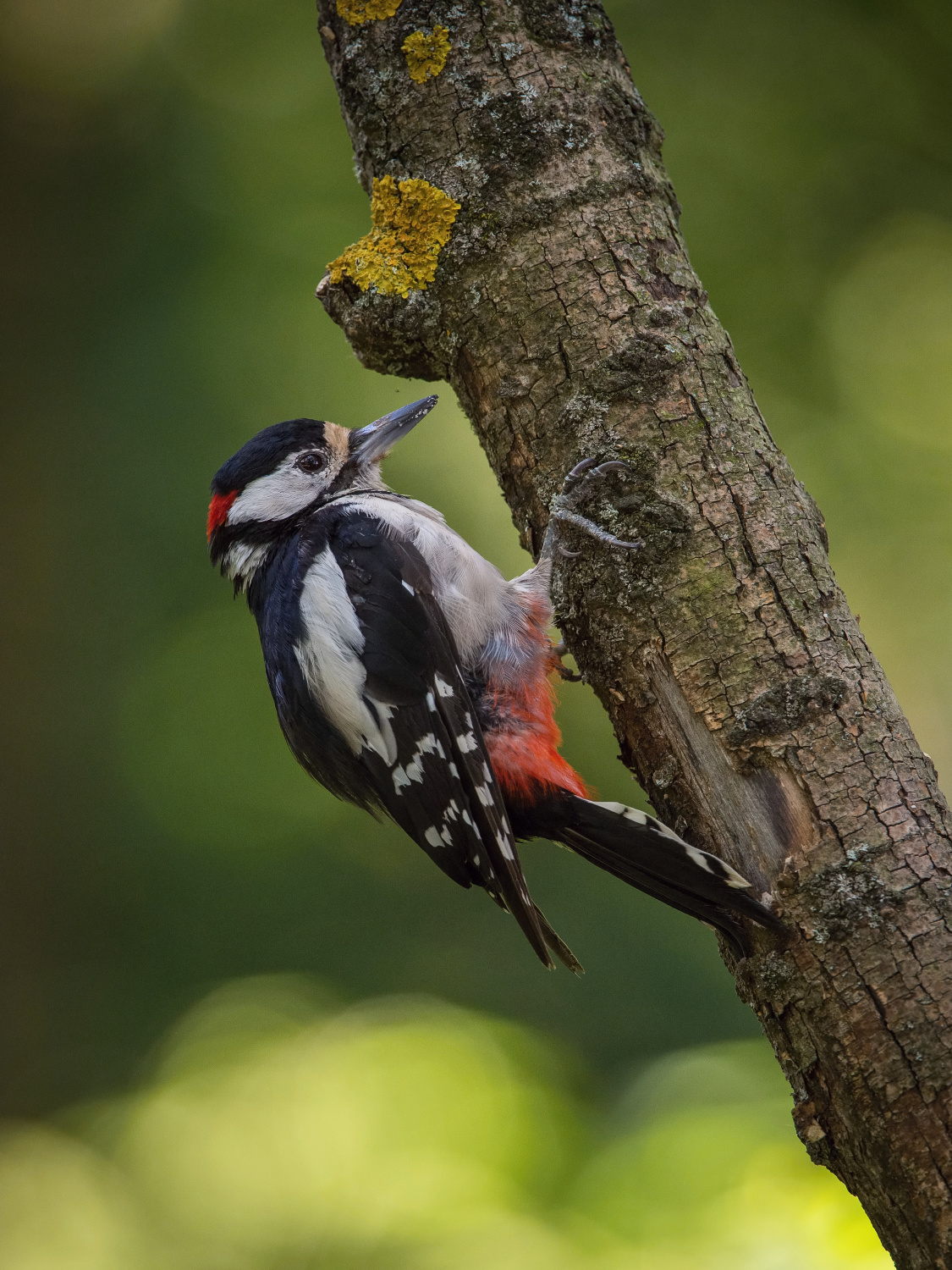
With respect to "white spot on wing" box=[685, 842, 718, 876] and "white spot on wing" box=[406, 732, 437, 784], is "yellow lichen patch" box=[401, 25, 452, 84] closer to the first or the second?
"white spot on wing" box=[406, 732, 437, 784]

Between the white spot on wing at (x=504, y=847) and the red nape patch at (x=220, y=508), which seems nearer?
the white spot on wing at (x=504, y=847)

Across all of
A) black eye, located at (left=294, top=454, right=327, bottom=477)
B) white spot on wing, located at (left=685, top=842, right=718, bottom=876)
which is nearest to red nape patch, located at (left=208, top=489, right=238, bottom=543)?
black eye, located at (left=294, top=454, right=327, bottom=477)

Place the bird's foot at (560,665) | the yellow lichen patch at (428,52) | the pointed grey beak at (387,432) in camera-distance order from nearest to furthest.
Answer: the yellow lichen patch at (428,52), the bird's foot at (560,665), the pointed grey beak at (387,432)

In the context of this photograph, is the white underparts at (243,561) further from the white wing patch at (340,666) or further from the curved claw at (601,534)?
the curved claw at (601,534)

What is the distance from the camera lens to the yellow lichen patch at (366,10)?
82.3 inches

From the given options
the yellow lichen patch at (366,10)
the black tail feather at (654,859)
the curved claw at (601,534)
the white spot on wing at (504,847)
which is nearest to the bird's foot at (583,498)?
the curved claw at (601,534)

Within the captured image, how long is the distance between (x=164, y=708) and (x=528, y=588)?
196 cm

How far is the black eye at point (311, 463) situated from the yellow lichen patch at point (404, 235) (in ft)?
2.72

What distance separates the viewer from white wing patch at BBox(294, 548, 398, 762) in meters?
2.41

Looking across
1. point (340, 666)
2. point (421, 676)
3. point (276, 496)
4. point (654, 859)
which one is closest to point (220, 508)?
point (276, 496)

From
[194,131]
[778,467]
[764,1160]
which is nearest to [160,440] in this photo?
[194,131]

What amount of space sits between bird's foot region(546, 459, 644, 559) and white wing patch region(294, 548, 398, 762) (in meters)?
0.67

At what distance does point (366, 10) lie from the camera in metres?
2.11

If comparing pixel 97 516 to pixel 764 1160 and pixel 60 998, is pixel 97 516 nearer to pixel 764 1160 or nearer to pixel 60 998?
pixel 60 998
